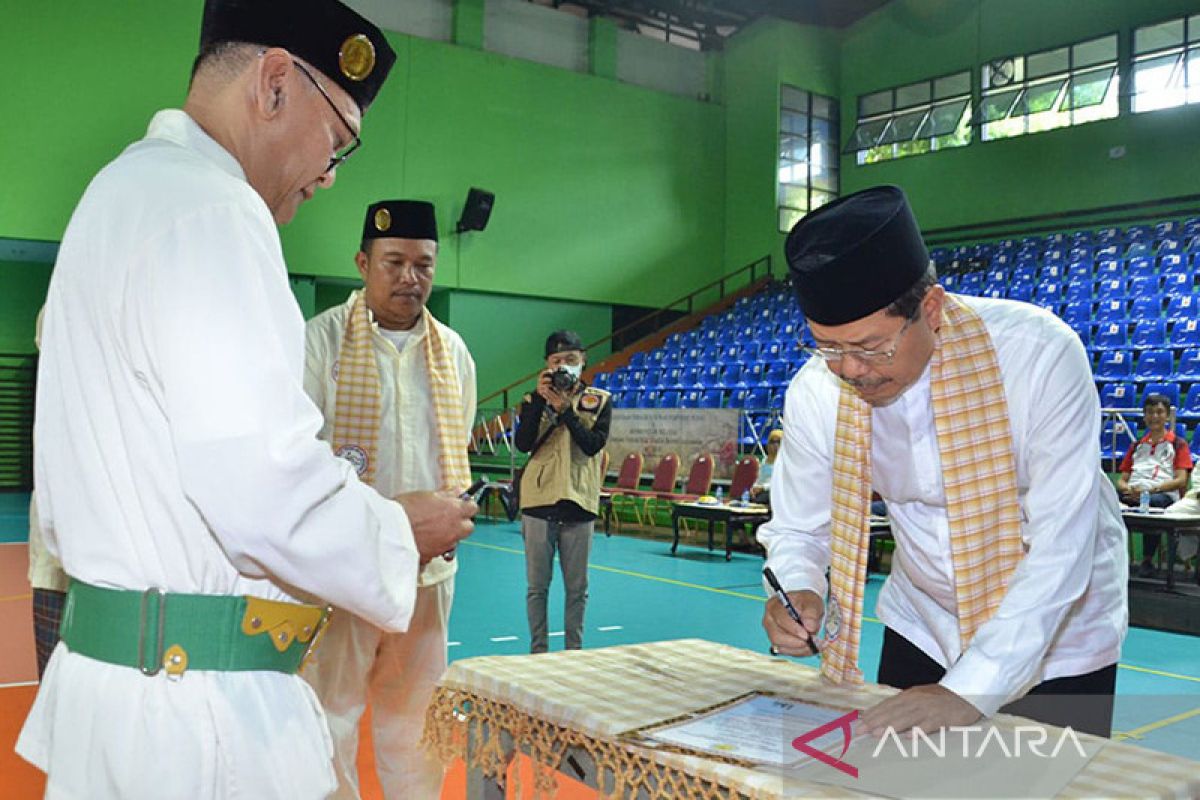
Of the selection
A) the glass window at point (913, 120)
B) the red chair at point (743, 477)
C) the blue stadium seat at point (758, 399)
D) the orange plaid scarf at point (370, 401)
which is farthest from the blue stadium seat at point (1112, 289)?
the orange plaid scarf at point (370, 401)

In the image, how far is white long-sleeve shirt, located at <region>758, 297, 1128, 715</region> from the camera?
1.80 m

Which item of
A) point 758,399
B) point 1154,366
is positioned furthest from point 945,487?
point 758,399

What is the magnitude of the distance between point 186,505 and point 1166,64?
56.7ft

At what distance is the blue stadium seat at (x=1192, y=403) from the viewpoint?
9859 millimetres

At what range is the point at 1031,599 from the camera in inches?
70.9

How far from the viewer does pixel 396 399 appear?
308 cm

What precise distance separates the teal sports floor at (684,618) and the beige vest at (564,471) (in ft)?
3.85

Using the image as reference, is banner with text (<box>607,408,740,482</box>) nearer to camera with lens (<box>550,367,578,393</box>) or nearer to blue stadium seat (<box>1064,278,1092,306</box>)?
blue stadium seat (<box>1064,278,1092,306</box>)

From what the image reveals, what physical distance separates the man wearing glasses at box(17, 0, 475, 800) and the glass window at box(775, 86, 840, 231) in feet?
60.8

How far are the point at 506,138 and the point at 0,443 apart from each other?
9781 millimetres

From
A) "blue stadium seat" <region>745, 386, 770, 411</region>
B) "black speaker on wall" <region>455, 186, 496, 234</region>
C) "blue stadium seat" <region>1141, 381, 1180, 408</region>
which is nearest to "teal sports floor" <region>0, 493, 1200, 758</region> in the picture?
"blue stadium seat" <region>745, 386, 770, 411</region>

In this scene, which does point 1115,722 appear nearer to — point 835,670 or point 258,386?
point 835,670

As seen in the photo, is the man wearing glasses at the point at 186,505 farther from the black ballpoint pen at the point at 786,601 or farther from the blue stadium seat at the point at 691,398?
the blue stadium seat at the point at 691,398

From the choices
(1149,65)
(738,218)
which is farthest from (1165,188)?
(738,218)
